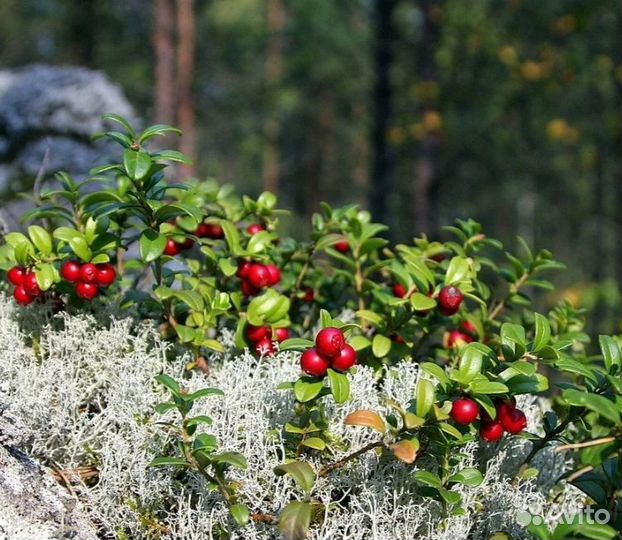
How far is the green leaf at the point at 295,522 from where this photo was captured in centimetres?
150

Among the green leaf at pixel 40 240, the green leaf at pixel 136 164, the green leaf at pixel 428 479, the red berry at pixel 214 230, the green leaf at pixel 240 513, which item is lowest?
the green leaf at pixel 240 513

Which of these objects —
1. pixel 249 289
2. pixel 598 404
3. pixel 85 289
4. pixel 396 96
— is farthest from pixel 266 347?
pixel 396 96

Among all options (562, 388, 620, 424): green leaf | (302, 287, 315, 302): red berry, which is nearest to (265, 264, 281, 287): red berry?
(302, 287, 315, 302): red berry

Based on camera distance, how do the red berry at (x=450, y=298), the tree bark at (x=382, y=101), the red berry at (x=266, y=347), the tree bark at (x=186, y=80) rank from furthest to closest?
the tree bark at (x=186, y=80), the tree bark at (x=382, y=101), the red berry at (x=266, y=347), the red berry at (x=450, y=298)

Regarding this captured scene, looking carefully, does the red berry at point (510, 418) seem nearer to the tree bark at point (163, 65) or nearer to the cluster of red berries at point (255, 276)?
the cluster of red berries at point (255, 276)

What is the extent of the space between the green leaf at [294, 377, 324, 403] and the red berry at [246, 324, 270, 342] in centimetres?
42

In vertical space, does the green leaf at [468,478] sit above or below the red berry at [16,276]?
below

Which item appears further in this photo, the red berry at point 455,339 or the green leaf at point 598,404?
the red berry at point 455,339

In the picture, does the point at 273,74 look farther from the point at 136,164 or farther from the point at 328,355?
the point at 328,355

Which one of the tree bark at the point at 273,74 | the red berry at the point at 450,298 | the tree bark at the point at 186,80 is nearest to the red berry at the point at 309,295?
the red berry at the point at 450,298

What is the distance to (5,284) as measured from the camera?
2395 mm

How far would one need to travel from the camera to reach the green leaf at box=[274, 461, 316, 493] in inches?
62.1

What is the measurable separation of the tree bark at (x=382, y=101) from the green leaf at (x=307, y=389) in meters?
6.39

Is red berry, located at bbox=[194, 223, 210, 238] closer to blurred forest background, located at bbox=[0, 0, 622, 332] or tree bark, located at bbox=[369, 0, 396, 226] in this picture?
blurred forest background, located at bbox=[0, 0, 622, 332]
